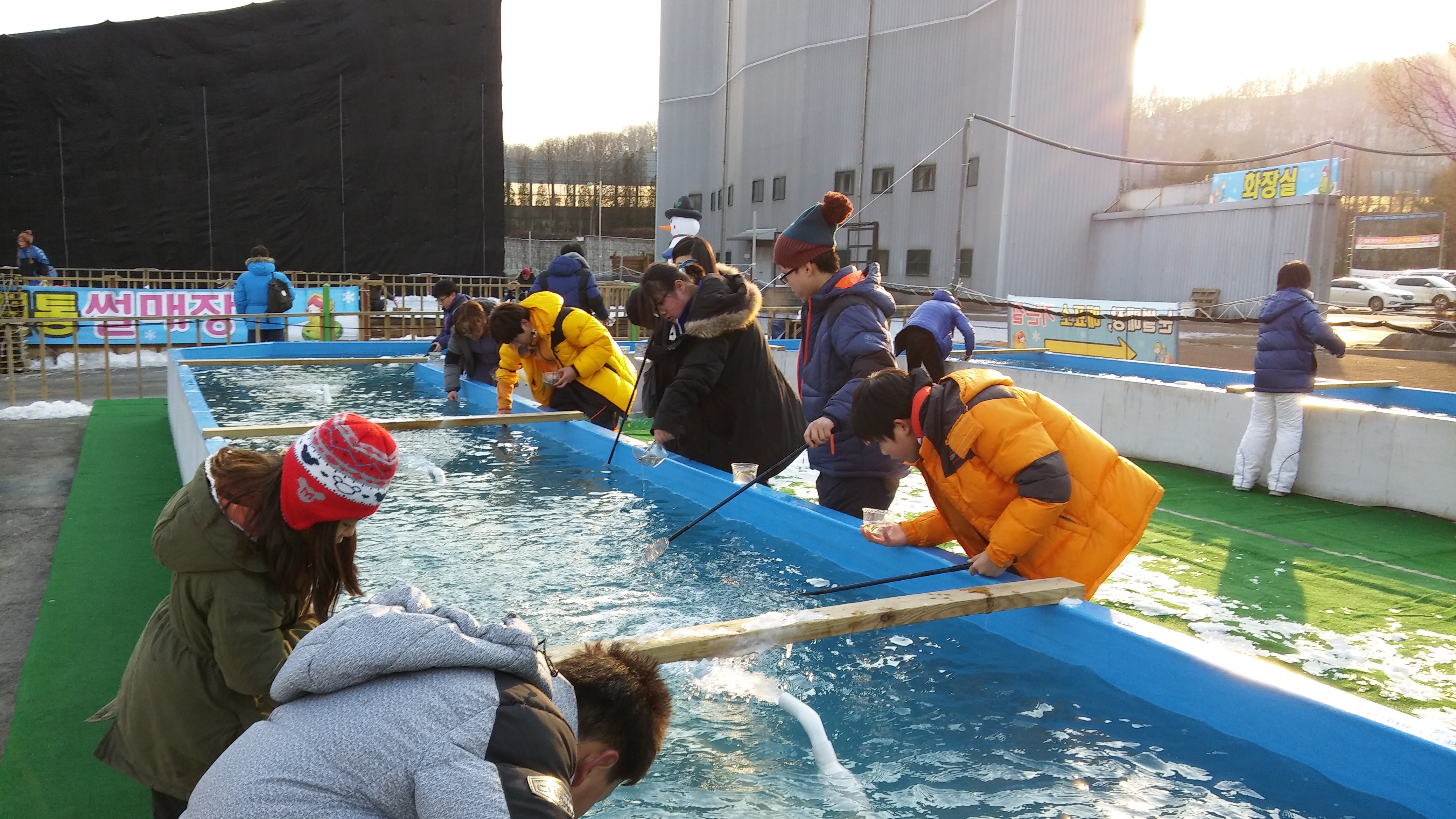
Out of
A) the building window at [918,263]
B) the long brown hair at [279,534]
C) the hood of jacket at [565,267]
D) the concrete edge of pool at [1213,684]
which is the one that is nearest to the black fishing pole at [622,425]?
the concrete edge of pool at [1213,684]

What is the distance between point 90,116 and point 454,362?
19.9 m

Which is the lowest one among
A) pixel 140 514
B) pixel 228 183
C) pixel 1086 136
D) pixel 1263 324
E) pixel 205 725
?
pixel 140 514

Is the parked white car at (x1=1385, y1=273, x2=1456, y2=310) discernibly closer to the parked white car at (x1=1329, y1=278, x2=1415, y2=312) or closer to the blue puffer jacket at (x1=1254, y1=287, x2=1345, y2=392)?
the parked white car at (x1=1329, y1=278, x2=1415, y2=312)

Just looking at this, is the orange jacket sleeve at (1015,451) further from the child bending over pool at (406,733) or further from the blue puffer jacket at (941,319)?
the blue puffer jacket at (941,319)

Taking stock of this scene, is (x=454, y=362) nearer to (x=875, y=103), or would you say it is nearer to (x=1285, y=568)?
(x=1285, y=568)

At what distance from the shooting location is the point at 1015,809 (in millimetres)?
2324

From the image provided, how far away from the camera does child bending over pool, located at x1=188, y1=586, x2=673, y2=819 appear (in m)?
1.16

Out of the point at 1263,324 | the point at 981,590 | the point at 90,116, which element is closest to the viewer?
the point at 981,590

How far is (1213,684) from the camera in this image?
261cm

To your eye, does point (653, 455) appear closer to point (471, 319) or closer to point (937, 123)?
point (471, 319)

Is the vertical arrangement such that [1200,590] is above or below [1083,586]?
below

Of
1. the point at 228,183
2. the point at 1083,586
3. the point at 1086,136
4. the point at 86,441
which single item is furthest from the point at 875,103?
the point at 1083,586

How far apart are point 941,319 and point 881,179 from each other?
21339 mm

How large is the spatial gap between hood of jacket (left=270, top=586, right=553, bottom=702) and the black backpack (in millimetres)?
13424
